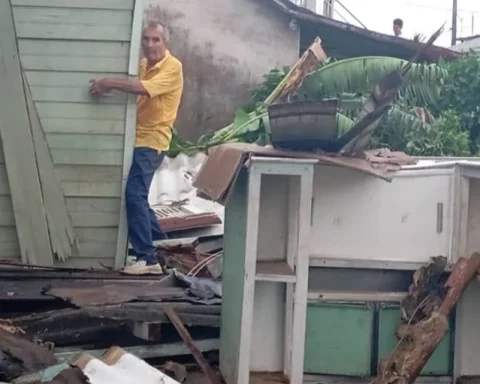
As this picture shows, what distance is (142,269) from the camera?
5773 millimetres

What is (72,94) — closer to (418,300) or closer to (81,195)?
(81,195)

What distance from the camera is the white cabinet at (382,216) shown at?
4301mm

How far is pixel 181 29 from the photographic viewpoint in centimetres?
1256

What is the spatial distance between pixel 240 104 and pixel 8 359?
9.05 metres

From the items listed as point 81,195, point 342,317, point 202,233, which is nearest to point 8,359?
point 342,317

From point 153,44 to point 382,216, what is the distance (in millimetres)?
2489

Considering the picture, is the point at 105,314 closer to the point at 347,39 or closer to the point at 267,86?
the point at 267,86

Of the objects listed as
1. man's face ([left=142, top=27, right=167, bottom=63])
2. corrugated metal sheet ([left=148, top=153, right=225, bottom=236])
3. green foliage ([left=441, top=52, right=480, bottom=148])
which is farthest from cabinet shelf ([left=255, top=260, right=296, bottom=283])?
green foliage ([left=441, top=52, right=480, bottom=148])

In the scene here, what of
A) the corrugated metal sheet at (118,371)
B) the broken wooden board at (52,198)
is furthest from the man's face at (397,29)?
the corrugated metal sheet at (118,371)

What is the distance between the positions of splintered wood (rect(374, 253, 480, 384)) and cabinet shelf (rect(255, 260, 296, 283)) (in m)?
0.61

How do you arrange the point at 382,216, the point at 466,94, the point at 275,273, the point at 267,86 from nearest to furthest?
1. the point at 275,273
2. the point at 382,216
3. the point at 466,94
4. the point at 267,86

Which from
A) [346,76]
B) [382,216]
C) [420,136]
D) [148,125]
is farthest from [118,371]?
[420,136]

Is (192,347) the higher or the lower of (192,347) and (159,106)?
the lower

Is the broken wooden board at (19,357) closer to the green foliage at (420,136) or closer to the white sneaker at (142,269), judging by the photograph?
the white sneaker at (142,269)
